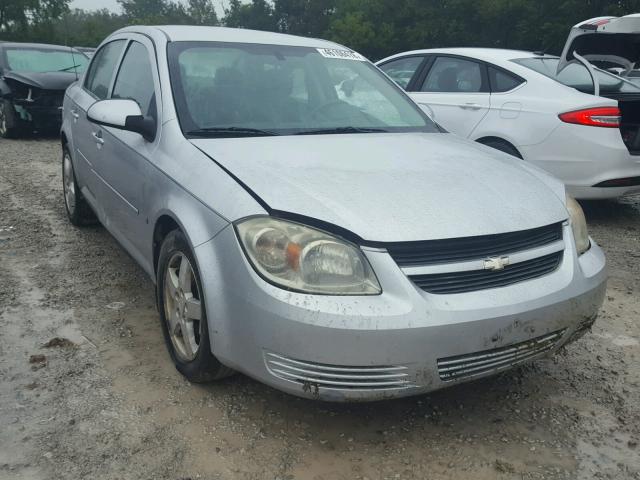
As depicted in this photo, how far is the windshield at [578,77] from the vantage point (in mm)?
5504

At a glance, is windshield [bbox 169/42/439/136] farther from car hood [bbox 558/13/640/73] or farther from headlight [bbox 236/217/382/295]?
car hood [bbox 558/13/640/73]

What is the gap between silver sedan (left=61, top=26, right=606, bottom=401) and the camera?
212 centimetres

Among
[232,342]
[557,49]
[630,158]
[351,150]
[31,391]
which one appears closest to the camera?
[232,342]

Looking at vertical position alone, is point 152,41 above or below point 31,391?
above

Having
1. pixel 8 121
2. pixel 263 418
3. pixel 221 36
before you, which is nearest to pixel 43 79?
pixel 8 121

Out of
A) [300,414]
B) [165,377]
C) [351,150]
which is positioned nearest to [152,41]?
[351,150]

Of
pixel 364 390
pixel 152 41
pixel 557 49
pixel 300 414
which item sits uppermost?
pixel 152 41

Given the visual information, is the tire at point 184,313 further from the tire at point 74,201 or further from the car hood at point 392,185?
the tire at point 74,201

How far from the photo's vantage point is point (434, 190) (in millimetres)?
2457

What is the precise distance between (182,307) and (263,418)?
580 mm

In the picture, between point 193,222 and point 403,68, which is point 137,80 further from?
point 403,68

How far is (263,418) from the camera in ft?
8.36

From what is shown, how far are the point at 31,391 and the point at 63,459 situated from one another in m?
0.55

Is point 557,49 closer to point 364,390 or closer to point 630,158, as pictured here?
point 630,158
